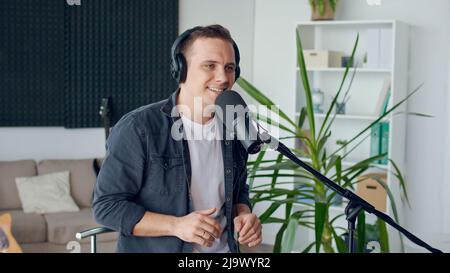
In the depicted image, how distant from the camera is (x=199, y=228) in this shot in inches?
53.1

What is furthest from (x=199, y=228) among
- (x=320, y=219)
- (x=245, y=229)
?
(x=320, y=219)

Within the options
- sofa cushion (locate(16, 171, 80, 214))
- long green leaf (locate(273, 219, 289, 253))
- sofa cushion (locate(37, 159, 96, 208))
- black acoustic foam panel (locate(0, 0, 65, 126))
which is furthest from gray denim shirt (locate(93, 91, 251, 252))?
black acoustic foam panel (locate(0, 0, 65, 126))

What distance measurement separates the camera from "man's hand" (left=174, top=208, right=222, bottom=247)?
135cm

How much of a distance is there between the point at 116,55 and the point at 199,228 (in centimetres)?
391

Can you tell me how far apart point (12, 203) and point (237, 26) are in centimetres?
207

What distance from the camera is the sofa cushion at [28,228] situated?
425cm

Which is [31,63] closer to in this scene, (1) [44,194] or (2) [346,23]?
(1) [44,194]

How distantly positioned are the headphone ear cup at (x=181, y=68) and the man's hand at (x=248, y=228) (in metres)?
0.33

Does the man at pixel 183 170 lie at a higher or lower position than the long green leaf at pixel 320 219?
higher

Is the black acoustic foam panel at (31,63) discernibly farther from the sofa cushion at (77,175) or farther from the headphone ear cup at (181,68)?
the headphone ear cup at (181,68)

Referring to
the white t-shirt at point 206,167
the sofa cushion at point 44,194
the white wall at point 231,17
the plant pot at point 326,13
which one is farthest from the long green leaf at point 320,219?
the white wall at point 231,17

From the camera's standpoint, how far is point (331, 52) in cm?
461

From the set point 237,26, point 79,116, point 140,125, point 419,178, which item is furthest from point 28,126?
point 140,125
